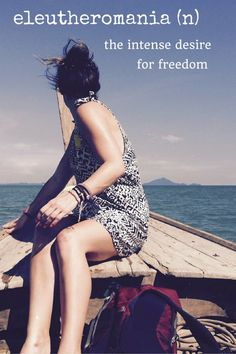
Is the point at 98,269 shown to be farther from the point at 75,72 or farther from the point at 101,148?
the point at 75,72

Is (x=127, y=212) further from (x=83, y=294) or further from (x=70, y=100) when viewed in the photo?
(x=70, y=100)

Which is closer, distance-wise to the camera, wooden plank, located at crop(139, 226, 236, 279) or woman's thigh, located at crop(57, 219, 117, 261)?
woman's thigh, located at crop(57, 219, 117, 261)

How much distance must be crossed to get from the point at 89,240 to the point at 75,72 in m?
1.13

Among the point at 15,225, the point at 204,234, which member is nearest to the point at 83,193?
the point at 15,225

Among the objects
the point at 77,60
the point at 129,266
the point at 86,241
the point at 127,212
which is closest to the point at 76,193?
the point at 86,241

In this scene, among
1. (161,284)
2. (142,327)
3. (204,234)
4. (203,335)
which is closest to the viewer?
(203,335)

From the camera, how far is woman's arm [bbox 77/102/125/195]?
2.15m

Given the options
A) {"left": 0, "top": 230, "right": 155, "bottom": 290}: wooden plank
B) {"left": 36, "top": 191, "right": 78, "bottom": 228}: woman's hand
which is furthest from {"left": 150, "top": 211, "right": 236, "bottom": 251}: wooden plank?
{"left": 36, "top": 191, "right": 78, "bottom": 228}: woman's hand

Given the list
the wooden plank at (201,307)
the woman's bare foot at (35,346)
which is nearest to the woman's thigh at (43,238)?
the woman's bare foot at (35,346)

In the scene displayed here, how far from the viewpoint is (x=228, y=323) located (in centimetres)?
271

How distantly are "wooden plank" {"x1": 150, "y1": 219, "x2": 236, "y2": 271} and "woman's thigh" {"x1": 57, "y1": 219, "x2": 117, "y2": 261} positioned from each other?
3.54ft

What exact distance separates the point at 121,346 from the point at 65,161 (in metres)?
1.82

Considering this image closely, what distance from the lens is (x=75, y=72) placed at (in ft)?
8.14

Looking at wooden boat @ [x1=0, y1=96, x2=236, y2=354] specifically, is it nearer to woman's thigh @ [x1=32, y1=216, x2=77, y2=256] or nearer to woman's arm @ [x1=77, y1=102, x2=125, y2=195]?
woman's thigh @ [x1=32, y1=216, x2=77, y2=256]
